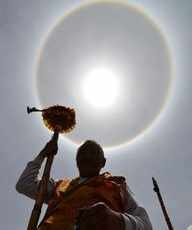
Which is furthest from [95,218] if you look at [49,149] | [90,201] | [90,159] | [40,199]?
[49,149]

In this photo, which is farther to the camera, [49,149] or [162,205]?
[162,205]

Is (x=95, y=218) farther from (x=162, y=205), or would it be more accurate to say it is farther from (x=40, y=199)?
(x=162, y=205)

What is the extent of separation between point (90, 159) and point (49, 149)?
92cm

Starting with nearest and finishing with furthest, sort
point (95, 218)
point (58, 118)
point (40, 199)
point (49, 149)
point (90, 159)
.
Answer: point (95, 218)
point (40, 199)
point (90, 159)
point (49, 149)
point (58, 118)

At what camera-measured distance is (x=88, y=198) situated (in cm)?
516

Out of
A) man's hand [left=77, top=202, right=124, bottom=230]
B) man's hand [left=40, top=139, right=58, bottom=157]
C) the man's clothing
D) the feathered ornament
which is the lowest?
man's hand [left=77, top=202, right=124, bottom=230]

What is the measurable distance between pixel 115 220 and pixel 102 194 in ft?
4.75

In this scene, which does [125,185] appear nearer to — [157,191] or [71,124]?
[71,124]

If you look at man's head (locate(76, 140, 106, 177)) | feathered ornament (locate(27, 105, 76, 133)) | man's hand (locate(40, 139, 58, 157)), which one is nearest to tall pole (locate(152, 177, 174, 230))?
feathered ornament (locate(27, 105, 76, 133))

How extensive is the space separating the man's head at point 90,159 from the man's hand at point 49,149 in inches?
23.0

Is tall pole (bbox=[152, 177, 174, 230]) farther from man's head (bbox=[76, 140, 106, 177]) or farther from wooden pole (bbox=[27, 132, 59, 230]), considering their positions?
wooden pole (bbox=[27, 132, 59, 230])

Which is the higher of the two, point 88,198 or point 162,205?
point 162,205

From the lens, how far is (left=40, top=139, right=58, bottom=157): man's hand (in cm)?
688

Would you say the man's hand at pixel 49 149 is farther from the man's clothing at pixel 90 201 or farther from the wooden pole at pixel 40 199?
the man's clothing at pixel 90 201
